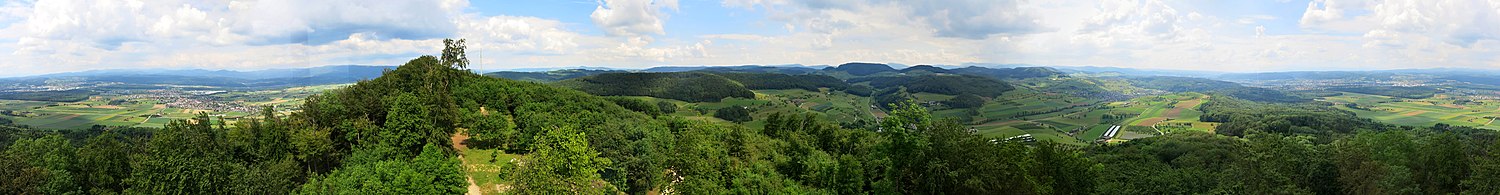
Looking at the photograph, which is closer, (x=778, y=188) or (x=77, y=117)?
(x=778, y=188)

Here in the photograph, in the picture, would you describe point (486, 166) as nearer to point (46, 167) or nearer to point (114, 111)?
point (46, 167)

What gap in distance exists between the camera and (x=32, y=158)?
40875 millimetres

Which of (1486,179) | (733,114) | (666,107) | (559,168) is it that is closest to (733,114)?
(733,114)

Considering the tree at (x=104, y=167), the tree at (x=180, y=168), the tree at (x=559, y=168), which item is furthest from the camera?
the tree at (x=104, y=167)

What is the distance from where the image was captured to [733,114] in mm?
173875

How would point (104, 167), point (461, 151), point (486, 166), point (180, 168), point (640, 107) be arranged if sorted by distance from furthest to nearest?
point (640, 107), point (461, 151), point (486, 166), point (104, 167), point (180, 168)

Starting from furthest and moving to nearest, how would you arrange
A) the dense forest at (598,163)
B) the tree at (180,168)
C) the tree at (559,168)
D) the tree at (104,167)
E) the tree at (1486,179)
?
1. the tree at (104,167)
2. the tree at (180,168)
3. the tree at (1486,179)
4. the dense forest at (598,163)
5. the tree at (559,168)

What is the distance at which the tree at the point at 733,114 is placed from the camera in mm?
167438

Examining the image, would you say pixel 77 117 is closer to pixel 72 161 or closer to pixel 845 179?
pixel 72 161

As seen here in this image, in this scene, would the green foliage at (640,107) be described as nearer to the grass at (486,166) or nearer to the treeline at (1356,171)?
the grass at (486,166)

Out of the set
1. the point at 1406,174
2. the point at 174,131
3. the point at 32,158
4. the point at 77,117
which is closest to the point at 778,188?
the point at 1406,174

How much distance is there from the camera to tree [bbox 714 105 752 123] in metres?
167

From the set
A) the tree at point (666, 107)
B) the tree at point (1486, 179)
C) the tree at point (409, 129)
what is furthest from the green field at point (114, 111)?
the tree at point (1486, 179)

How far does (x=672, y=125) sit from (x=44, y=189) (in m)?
56.8
